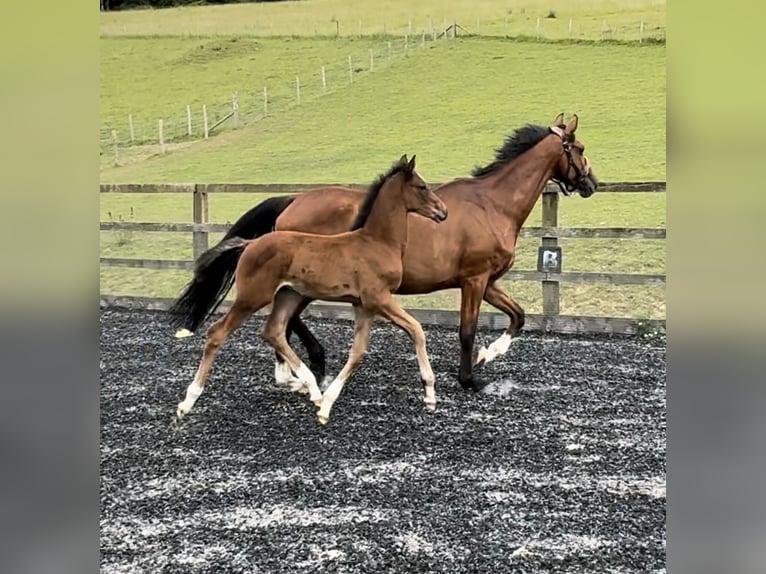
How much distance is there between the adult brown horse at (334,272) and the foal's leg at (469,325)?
470 millimetres

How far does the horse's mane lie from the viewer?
4.12m

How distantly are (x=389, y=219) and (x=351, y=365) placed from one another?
0.76 metres

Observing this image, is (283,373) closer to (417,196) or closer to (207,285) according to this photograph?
(207,285)

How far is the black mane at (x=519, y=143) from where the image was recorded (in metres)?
4.12

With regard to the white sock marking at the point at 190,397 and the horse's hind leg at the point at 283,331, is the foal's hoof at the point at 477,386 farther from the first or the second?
the white sock marking at the point at 190,397

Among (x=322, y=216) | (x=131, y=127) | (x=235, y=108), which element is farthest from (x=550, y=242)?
(x=131, y=127)

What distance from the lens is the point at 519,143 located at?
13.6 ft

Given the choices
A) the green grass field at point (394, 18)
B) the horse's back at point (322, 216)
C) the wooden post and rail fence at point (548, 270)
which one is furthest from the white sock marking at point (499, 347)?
the green grass field at point (394, 18)

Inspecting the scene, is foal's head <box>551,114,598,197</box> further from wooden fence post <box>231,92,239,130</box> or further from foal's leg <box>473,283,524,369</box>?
wooden fence post <box>231,92,239,130</box>

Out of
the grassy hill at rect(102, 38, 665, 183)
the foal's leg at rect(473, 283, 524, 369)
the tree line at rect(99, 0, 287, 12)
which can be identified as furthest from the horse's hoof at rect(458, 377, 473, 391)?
the tree line at rect(99, 0, 287, 12)

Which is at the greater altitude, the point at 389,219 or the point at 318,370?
the point at 389,219
